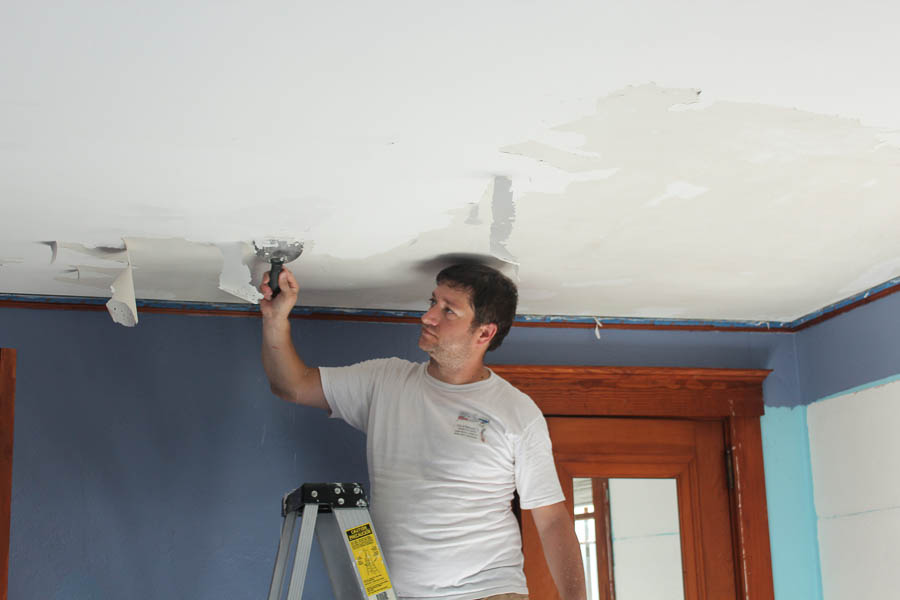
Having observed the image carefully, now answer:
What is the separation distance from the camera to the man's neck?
2.90 m

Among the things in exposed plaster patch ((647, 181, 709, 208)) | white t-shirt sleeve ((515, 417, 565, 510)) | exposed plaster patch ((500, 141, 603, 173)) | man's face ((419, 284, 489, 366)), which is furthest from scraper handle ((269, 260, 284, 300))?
exposed plaster patch ((647, 181, 709, 208))

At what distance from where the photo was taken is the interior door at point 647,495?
132 inches

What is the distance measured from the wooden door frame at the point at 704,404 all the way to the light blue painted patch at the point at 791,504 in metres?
0.04

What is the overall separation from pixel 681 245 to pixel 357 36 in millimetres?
1465

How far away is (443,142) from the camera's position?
76.5 inches

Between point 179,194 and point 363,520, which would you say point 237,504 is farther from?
point 179,194

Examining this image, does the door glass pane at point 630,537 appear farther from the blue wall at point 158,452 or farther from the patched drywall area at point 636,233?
the blue wall at point 158,452

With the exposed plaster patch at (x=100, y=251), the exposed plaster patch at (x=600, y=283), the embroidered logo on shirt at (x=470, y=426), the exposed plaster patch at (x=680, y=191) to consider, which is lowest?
the embroidered logo on shirt at (x=470, y=426)

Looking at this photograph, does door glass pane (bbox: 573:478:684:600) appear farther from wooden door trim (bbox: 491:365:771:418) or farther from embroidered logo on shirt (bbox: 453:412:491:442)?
embroidered logo on shirt (bbox: 453:412:491:442)

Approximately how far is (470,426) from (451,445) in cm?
9

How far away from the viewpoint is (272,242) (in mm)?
2586

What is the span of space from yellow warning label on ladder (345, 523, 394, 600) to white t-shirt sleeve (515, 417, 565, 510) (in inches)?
23.1

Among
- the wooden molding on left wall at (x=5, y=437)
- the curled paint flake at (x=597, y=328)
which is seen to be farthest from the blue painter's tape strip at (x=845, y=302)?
the wooden molding on left wall at (x=5, y=437)

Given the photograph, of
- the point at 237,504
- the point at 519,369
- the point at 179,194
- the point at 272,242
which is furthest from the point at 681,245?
the point at 237,504
